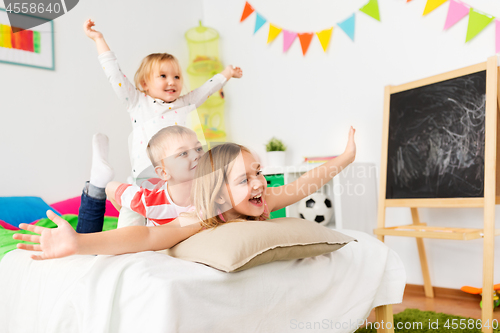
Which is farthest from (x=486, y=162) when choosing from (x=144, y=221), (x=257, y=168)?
(x=144, y=221)

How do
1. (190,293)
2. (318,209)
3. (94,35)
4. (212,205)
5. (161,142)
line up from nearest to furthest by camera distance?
(190,293)
(212,205)
(161,142)
(94,35)
(318,209)

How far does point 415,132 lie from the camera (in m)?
2.05

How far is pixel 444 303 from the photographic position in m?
2.00

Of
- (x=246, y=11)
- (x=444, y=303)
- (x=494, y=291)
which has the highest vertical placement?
(x=246, y=11)

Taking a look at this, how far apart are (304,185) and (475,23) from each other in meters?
1.47

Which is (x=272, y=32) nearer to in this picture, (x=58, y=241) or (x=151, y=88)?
(x=151, y=88)

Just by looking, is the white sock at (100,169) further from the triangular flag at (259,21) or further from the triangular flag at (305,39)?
the triangular flag at (259,21)

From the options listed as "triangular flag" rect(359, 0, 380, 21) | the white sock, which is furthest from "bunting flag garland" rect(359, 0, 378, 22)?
the white sock

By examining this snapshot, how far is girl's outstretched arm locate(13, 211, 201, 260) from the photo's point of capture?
0.75 meters

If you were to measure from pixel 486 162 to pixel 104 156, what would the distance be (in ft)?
4.86

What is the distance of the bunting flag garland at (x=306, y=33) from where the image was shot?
2.45 meters

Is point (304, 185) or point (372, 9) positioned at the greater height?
point (372, 9)

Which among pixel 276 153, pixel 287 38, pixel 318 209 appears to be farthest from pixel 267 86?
pixel 318 209

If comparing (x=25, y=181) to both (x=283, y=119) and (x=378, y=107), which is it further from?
(x=378, y=107)
